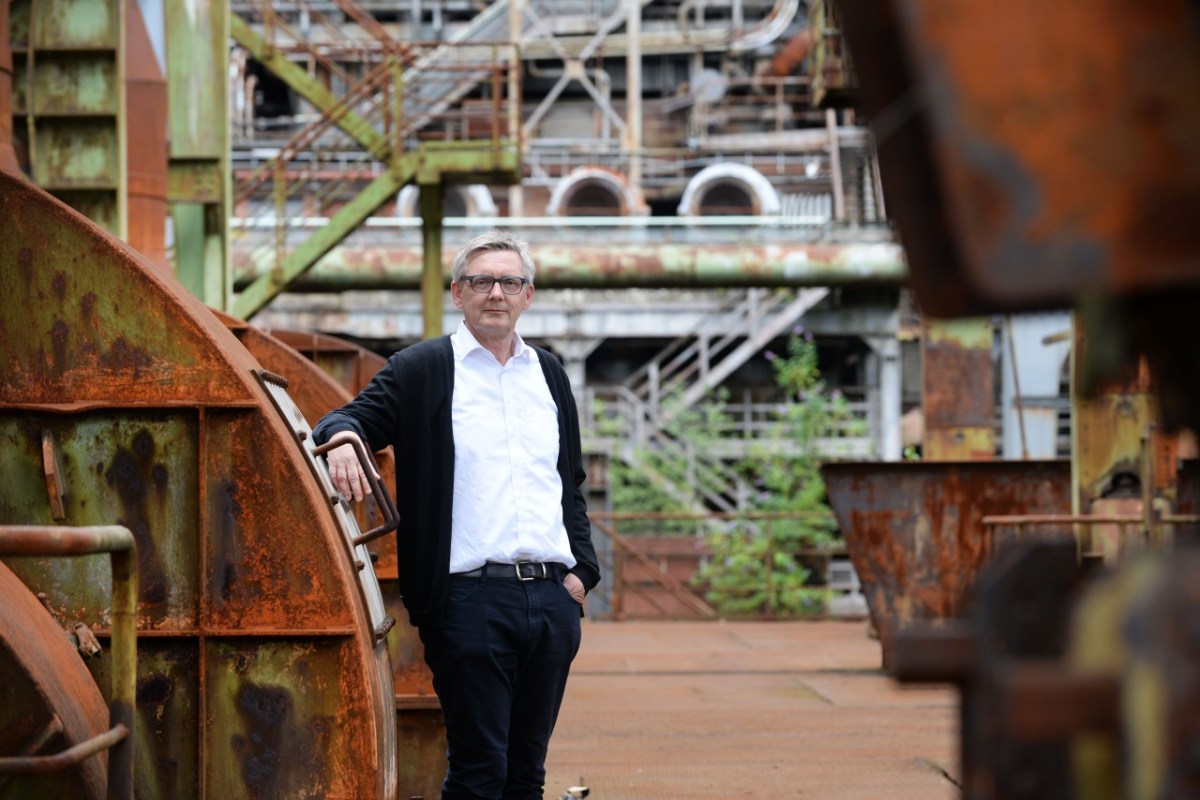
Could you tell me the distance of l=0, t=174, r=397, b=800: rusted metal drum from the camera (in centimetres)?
433

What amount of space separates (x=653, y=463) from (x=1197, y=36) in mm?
24695

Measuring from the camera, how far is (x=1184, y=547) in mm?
1436

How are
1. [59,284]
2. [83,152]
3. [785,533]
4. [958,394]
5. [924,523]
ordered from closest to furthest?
[59,284]
[83,152]
[924,523]
[958,394]
[785,533]

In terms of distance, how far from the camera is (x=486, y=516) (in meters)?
4.33

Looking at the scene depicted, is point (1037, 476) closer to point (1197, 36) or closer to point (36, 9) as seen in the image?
point (36, 9)

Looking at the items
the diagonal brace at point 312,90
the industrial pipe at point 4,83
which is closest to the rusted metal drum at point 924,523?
the diagonal brace at point 312,90

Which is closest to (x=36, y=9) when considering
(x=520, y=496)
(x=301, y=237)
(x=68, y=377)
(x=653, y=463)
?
(x=68, y=377)

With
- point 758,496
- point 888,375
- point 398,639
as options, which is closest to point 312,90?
point 758,496

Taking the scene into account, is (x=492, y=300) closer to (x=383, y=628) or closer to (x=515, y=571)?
(x=515, y=571)

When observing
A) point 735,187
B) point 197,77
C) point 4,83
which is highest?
point 735,187

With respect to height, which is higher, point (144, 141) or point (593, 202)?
point (593, 202)

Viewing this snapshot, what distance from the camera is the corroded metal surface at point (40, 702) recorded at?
3.48 meters

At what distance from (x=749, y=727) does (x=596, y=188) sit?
2990 cm

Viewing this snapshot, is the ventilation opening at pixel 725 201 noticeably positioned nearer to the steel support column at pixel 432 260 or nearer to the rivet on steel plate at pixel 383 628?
the steel support column at pixel 432 260
